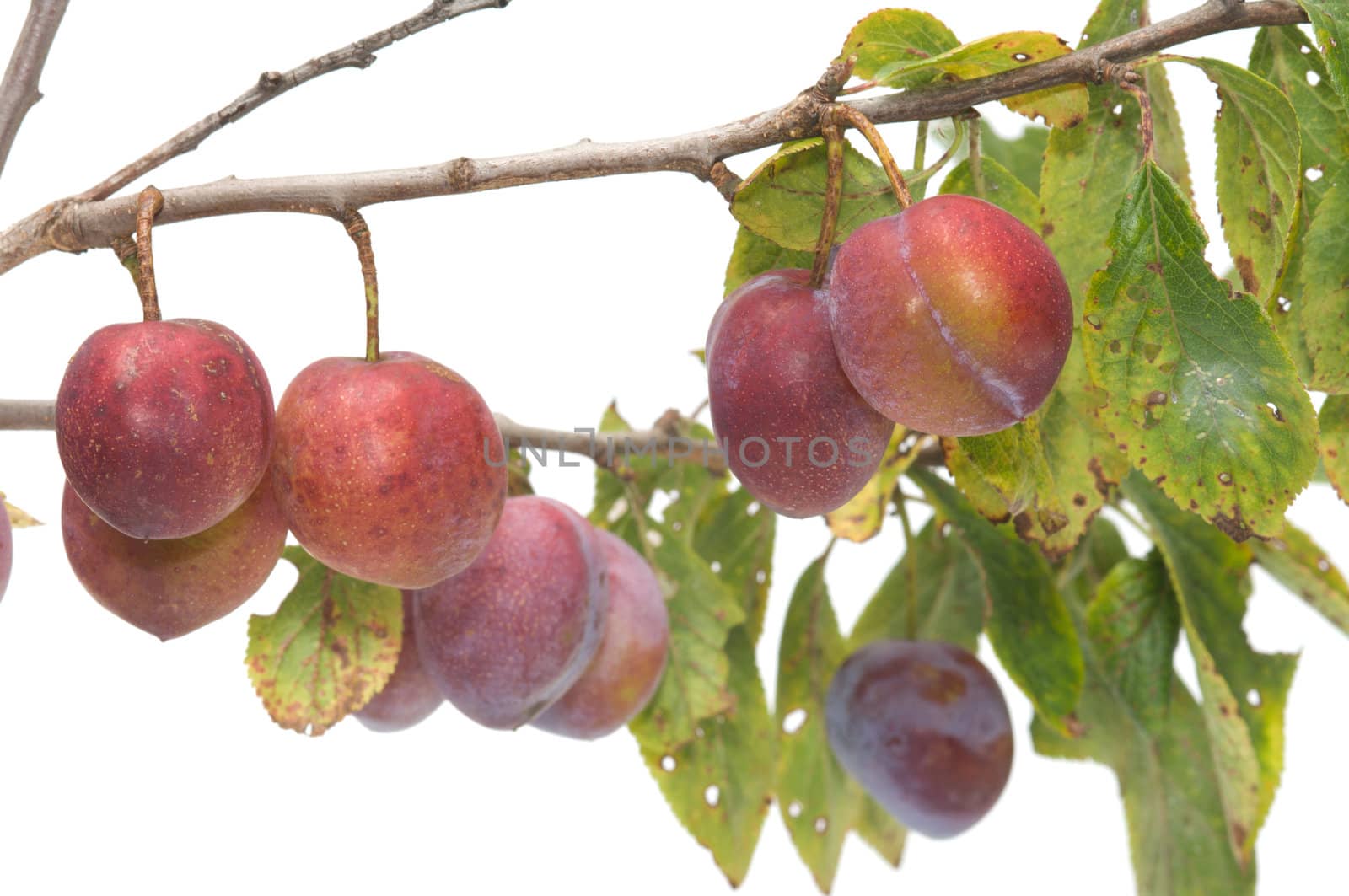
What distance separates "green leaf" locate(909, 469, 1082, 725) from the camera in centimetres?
100

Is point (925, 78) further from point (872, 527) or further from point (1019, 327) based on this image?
point (872, 527)

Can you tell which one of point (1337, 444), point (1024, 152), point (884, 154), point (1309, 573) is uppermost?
point (1024, 152)

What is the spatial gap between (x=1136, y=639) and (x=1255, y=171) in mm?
495

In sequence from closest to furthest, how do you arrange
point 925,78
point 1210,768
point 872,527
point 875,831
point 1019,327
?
point 1019,327, point 925,78, point 872,527, point 1210,768, point 875,831

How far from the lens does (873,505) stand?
100 centimetres

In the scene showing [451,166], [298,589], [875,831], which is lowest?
[875,831]

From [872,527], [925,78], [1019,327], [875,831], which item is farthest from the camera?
[875,831]

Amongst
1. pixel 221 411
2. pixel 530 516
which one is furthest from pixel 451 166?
pixel 530 516

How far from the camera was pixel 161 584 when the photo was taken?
638 mm

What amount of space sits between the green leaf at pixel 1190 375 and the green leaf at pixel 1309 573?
52 centimetres

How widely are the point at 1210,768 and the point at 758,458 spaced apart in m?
0.72

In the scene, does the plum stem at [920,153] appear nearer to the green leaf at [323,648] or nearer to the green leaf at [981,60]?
the green leaf at [981,60]

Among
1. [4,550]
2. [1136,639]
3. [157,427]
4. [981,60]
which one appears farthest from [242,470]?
[1136,639]

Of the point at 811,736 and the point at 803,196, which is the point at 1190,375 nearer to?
the point at 803,196
